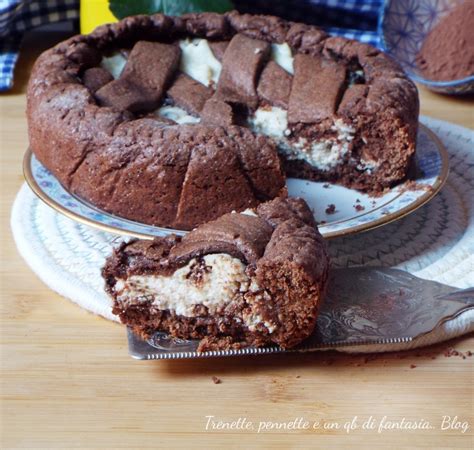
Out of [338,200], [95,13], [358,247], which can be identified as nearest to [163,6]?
[95,13]

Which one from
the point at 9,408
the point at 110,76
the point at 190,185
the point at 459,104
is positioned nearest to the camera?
the point at 9,408

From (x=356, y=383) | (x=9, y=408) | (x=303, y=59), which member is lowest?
(x=9, y=408)

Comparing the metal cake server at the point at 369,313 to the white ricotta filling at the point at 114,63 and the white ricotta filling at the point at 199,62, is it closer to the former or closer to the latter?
the white ricotta filling at the point at 199,62

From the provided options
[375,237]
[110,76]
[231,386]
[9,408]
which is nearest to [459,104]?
[375,237]

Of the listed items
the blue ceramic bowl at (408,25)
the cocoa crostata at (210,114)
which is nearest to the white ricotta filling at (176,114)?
the cocoa crostata at (210,114)

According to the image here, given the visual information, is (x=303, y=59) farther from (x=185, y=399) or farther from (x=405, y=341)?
(x=185, y=399)

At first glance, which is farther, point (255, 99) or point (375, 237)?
point (255, 99)

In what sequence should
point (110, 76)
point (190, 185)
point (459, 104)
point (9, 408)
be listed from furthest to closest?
point (459, 104) → point (110, 76) → point (190, 185) → point (9, 408)
